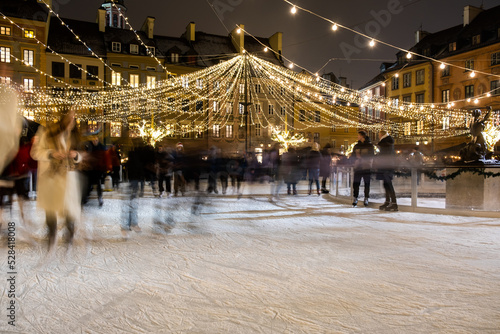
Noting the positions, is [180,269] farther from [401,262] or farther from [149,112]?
[149,112]

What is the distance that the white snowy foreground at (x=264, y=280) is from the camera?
2531 mm

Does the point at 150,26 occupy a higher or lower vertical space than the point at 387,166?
higher

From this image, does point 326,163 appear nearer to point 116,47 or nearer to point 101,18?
point 116,47

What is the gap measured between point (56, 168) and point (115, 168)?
24.3ft

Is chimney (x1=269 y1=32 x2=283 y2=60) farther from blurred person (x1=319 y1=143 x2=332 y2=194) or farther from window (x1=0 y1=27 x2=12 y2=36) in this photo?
blurred person (x1=319 y1=143 x2=332 y2=194)

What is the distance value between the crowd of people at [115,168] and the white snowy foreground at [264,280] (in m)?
0.60

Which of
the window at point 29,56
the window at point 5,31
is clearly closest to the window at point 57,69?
the window at point 29,56

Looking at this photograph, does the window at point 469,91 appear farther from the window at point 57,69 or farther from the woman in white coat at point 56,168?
the woman in white coat at point 56,168

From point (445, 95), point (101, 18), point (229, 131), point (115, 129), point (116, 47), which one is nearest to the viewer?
point (115, 129)

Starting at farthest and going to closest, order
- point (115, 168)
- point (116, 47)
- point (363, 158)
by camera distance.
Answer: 1. point (116, 47)
2. point (115, 168)
3. point (363, 158)

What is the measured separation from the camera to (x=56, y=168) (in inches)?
158

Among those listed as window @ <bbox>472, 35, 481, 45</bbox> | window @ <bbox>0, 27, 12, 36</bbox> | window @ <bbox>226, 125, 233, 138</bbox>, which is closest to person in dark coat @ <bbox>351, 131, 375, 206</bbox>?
window @ <bbox>472, 35, 481, 45</bbox>

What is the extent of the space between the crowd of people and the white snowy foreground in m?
0.60

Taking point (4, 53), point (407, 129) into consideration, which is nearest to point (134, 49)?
point (4, 53)
